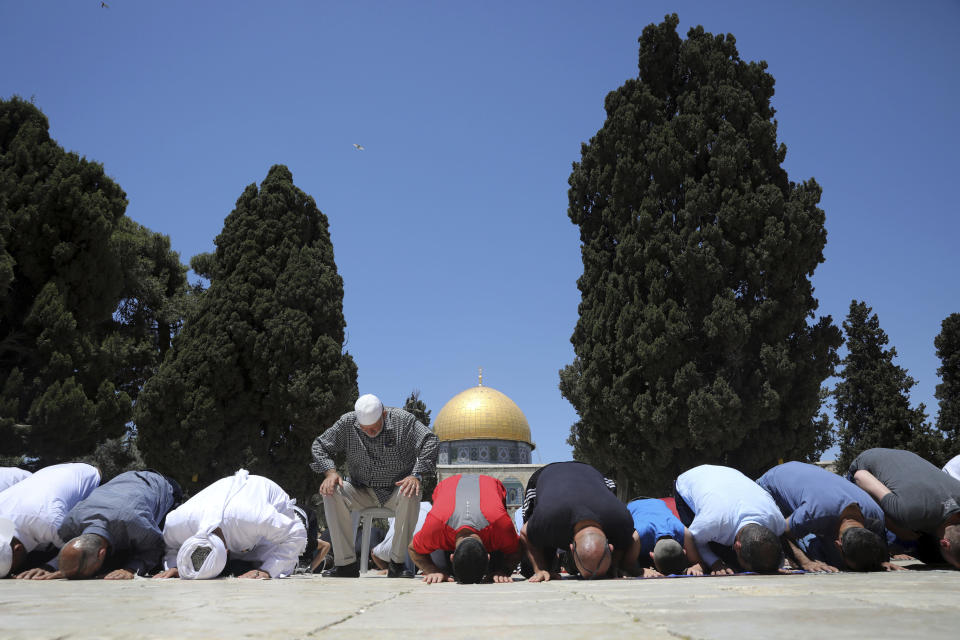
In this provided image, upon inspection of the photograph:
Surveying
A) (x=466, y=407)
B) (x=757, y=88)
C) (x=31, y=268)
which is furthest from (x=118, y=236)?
(x=466, y=407)

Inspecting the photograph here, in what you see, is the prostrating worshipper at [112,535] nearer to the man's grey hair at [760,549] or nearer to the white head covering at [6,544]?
the white head covering at [6,544]

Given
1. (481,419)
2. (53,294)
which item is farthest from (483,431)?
(53,294)

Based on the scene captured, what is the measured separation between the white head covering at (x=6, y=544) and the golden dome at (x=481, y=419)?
125 ft

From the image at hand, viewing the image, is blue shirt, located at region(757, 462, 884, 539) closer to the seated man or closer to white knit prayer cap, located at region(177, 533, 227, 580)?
the seated man

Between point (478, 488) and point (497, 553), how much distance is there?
49 centimetres

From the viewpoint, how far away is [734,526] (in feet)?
15.8

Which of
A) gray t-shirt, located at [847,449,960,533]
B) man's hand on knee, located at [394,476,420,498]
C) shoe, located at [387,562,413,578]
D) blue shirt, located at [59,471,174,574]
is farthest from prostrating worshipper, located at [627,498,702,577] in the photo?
blue shirt, located at [59,471,174,574]

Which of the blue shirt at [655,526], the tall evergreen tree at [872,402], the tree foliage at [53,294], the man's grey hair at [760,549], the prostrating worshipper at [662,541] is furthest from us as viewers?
the tall evergreen tree at [872,402]

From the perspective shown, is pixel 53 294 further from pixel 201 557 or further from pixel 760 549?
pixel 760 549

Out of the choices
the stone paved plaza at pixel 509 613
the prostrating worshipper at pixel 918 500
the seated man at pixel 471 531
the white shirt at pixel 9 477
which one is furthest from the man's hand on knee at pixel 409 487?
the prostrating worshipper at pixel 918 500

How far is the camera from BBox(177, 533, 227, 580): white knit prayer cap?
464 centimetres

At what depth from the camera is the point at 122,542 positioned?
4.73m

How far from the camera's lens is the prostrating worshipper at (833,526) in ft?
15.0

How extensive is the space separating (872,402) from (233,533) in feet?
81.3
